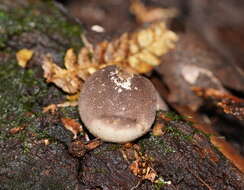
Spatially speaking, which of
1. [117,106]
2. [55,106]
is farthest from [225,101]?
[55,106]

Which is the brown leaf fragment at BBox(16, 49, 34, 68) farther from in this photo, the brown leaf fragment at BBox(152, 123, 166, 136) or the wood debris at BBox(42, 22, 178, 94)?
the brown leaf fragment at BBox(152, 123, 166, 136)

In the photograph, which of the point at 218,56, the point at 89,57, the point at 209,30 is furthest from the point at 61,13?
the point at 209,30

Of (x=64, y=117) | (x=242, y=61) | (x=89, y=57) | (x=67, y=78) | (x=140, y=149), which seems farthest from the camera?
(x=242, y=61)

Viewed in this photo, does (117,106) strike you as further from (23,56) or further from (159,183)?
(23,56)

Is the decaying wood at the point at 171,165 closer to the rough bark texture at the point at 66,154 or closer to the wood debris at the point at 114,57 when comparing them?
the rough bark texture at the point at 66,154

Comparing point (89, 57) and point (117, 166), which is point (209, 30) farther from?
point (117, 166)

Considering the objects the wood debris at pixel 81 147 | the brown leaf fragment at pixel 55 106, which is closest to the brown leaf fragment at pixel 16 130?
the brown leaf fragment at pixel 55 106

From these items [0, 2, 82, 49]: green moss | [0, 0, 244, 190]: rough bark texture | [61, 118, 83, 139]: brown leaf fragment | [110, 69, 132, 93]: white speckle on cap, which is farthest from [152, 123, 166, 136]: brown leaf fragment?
[0, 2, 82, 49]: green moss
